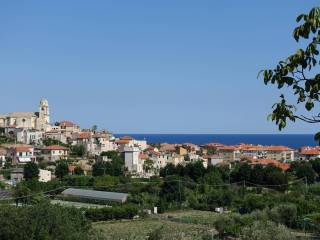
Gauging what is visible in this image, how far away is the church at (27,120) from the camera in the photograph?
71.5 metres

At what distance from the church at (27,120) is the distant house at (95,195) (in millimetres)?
36164

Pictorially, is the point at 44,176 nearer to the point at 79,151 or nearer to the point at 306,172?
the point at 79,151

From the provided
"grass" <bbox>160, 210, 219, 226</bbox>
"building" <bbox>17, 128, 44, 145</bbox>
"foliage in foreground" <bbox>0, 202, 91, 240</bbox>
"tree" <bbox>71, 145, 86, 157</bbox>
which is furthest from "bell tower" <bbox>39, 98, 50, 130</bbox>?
"foliage in foreground" <bbox>0, 202, 91, 240</bbox>

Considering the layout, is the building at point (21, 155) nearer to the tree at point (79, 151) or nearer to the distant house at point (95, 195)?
the tree at point (79, 151)

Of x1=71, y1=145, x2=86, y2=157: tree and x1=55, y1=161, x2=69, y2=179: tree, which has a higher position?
x1=71, y1=145, x2=86, y2=157: tree

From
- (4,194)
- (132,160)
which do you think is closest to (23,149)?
(132,160)

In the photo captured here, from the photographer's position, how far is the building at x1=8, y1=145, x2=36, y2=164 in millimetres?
51612

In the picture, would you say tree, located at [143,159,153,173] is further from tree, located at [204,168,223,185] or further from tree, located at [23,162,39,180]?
tree, located at [23,162,39,180]

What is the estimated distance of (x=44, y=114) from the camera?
74438 millimetres

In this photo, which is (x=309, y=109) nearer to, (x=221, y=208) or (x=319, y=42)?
(x=319, y=42)

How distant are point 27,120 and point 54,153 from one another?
789 inches

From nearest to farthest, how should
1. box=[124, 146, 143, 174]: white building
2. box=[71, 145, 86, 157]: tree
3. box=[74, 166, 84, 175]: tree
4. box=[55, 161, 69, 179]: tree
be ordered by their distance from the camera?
box=[55, 161, 69, 179]: tree < box=[74, 166, 84, 175]: tree < box=[124, 146, 143, 174]: white building < box=[71, 145, 86, 157]: tree

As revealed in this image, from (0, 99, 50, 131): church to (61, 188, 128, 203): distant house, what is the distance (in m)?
36.2

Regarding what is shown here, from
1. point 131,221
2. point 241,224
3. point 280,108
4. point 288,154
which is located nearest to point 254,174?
point 131,221
